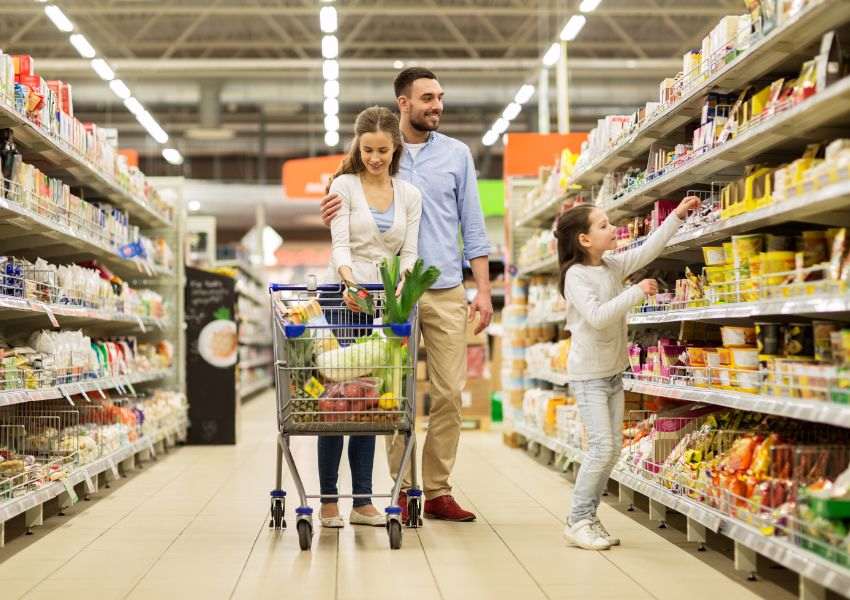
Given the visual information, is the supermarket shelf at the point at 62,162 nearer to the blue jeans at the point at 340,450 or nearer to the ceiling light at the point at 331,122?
the blue jeans at the point at 340,450

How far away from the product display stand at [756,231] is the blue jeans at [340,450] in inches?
44.4

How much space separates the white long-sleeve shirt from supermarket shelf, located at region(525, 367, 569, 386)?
6.86 ft

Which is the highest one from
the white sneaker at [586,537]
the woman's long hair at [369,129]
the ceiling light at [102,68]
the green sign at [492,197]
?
the ceiling light at [102,68]

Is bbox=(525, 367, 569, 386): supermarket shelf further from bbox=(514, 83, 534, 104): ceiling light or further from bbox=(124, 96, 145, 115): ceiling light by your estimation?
bbox=(124, 96, 145, 115): ceiling light

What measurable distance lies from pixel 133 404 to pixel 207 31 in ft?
39.3

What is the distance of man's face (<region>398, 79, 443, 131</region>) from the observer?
16.0ft

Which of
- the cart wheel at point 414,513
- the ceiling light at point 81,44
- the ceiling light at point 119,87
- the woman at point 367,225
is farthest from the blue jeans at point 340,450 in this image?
the ceiling light at point 119,87

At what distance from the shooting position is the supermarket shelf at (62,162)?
4.78 metres

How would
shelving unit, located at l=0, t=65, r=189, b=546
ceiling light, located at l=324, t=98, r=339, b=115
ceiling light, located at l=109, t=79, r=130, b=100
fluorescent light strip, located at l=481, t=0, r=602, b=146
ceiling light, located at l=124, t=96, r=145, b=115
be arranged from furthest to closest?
Result: ceiling light, located at l=324, t=98, r=339, b=115, ceiling light, located at l=124, t=96, r=145, b=115, ceiling light, located at l=109, t=79, r=130, b=100, fluorescent light strip, located at l=481, t=0, r=602, b=146, shelving unit, located at l=0, t=65, r=189, b=546

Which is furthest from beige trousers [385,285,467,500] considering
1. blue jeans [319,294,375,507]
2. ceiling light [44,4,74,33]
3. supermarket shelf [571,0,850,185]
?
ceiling light [44,4,74,33]

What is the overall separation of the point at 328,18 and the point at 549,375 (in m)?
6.05

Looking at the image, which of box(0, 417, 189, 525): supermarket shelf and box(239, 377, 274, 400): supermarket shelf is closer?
box(0, 417, 189, 525): supermarket shelf

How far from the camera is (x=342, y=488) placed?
Answer: 20.3 ft

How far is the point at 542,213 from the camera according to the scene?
795cm
